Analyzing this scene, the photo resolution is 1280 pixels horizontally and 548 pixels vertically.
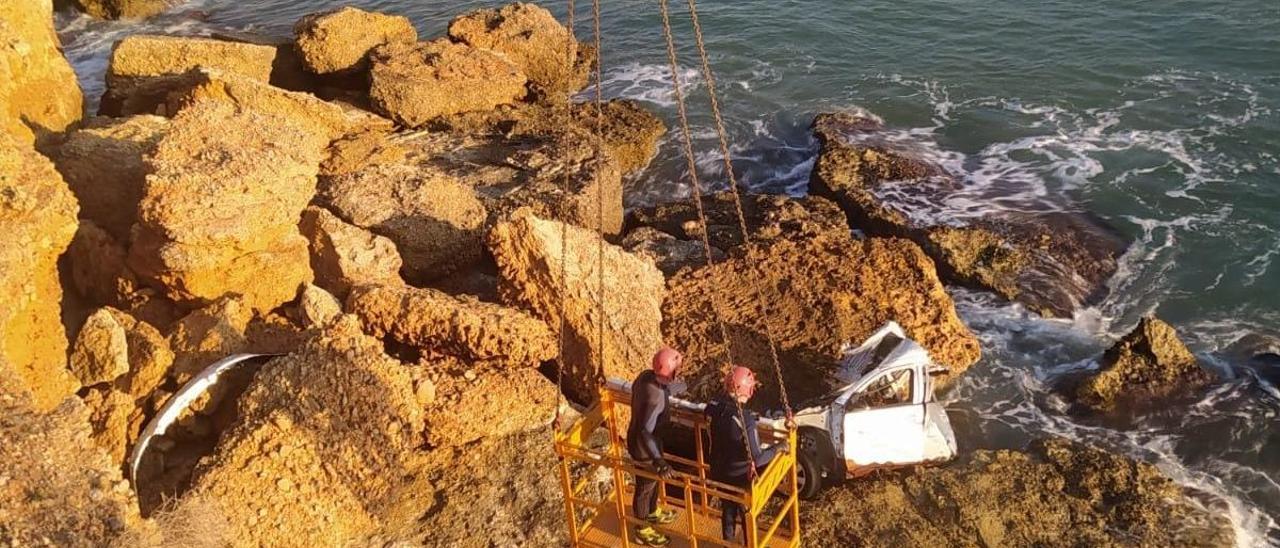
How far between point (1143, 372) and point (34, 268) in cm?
1460

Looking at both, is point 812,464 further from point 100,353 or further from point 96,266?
point 96,266

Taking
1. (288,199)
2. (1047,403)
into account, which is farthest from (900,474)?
(288,199)

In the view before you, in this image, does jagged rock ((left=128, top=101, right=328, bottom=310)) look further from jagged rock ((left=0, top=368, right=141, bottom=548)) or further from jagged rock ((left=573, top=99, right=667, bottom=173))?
jagged rock ((left=573, top=99, right=667, bottom=173))

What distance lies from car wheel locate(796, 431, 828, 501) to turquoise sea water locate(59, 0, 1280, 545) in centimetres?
312

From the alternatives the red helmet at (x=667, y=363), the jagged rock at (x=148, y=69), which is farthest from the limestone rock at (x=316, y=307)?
the jagged rock at (x=148, y=69)

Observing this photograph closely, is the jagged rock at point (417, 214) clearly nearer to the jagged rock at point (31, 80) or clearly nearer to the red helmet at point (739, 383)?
the jagged rock at point (31, 80)

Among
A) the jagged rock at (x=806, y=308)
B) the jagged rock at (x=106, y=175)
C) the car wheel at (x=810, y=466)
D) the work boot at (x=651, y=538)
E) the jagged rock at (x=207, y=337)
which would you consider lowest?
the car wheel at (x=810, y=466)

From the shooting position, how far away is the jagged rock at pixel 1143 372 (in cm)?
1381

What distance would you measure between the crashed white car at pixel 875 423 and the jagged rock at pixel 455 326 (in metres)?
3.28

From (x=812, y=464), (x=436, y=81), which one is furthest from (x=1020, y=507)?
(x=436, y=81)

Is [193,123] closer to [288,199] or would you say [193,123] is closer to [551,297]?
[288,199]

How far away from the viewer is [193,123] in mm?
13148

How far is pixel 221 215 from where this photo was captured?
1190 centimetres

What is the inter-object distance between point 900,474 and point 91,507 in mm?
8323
